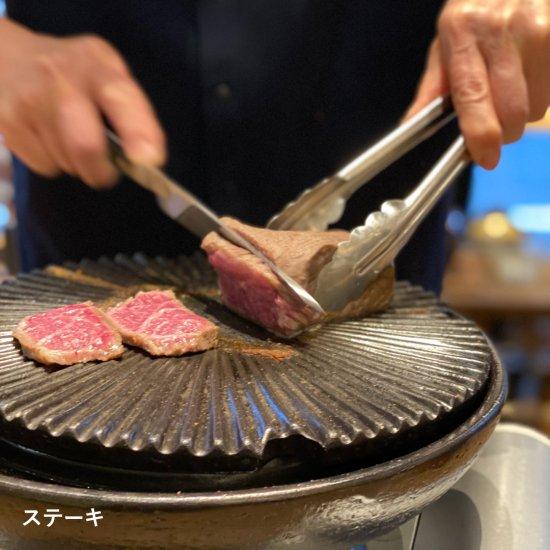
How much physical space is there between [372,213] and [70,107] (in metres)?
0.71

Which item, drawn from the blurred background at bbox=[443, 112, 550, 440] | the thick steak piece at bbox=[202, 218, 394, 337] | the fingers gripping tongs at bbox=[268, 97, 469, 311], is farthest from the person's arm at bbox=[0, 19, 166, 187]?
the blurred background at bbox=[443, 112, 550, 440]

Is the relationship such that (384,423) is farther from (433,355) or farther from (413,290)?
(413,290)

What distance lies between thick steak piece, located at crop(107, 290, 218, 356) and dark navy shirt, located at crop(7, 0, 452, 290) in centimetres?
88

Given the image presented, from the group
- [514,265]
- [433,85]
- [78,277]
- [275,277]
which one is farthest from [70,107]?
[514,265]

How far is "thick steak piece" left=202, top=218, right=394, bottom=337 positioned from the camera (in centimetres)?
141

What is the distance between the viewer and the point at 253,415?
1126 mm

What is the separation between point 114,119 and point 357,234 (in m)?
0.60

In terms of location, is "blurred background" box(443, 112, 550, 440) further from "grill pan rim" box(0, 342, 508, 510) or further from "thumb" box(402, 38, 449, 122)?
"grill pan rim" box(0, 342, 508, 510)

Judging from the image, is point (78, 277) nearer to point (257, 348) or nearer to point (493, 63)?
point (257, 348)

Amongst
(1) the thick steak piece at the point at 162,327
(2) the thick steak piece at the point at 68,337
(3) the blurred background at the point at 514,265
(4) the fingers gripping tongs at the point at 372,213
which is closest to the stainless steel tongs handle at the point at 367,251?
(4) the fingers gripping tongs at the point at 372,213

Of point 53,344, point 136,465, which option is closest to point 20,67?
point 53,344

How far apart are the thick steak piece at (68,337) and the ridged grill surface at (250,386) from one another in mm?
21

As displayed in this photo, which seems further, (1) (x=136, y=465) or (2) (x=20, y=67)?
(2) (x=20, y=67)

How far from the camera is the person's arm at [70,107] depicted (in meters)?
1.50
